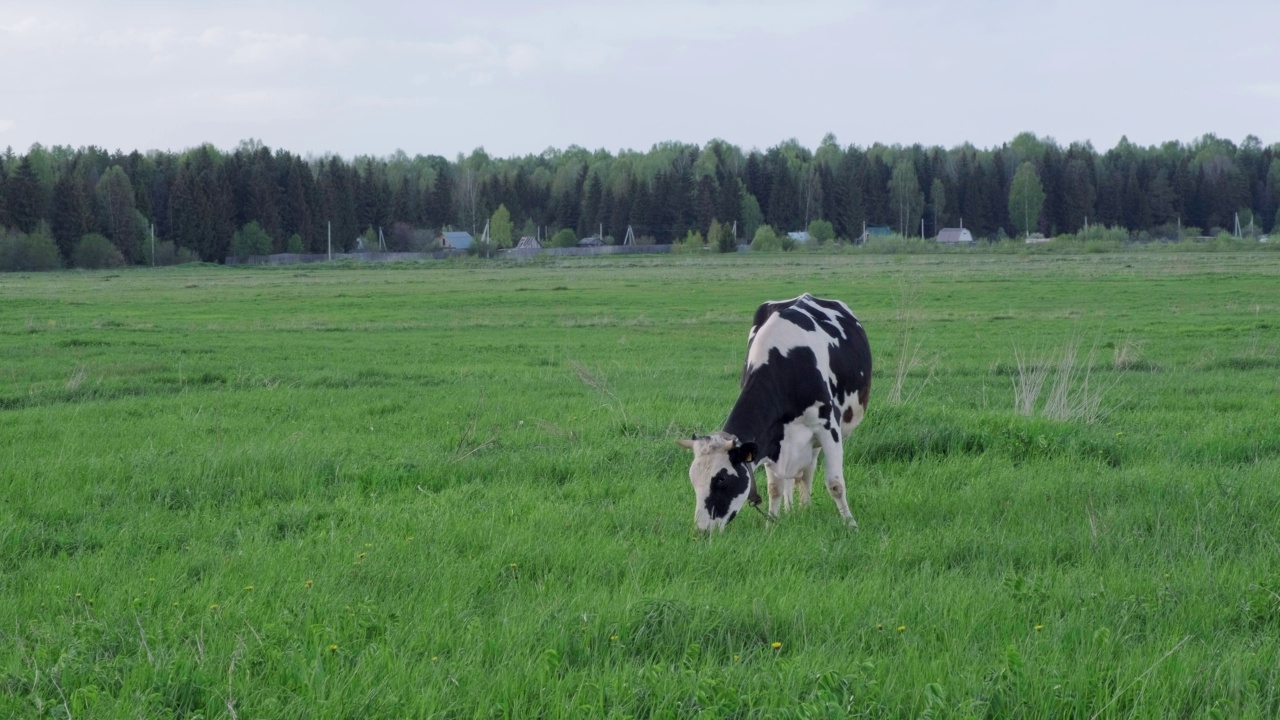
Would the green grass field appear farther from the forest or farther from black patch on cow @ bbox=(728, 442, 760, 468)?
the forest

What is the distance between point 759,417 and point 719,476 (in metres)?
0.89

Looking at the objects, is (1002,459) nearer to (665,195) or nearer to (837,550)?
(837,550)

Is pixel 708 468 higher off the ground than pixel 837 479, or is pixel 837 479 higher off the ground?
pixel 708 468

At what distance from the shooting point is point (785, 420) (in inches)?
336

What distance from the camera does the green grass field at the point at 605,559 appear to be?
4.54m

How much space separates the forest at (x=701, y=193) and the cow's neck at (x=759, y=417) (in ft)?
360

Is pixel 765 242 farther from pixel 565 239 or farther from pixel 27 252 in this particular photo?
pixel 27 252

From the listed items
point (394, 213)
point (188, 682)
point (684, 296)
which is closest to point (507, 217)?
point (394, 213)

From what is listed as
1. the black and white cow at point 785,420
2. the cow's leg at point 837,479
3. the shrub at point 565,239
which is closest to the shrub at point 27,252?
the shrub at point 565,239

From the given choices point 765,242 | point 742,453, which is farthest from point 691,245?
point 742,453

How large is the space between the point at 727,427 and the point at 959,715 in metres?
4.01

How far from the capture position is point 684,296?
147ft

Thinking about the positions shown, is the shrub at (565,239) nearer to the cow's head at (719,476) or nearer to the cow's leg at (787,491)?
the cow's leg at (787,491)

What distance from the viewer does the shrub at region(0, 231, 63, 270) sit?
87.9m
